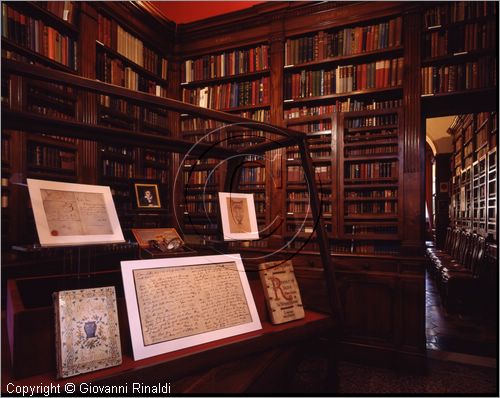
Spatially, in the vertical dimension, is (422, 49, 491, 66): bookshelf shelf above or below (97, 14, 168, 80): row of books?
below

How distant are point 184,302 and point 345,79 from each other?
8.42 feet

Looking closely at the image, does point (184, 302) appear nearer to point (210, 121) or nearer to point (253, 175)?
point (253, 175)

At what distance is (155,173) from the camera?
131 inches

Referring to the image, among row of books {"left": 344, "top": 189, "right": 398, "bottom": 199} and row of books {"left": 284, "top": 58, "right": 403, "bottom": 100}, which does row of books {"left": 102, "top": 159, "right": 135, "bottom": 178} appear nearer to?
row of books {"left": 284, "top": 58, "right": 403, "bottom": 100}

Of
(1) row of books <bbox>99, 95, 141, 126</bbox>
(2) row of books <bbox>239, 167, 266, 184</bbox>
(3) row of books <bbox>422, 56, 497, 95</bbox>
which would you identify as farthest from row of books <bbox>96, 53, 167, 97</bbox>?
(3) row of books <bbox>422, 56, 497, 95</bbox>

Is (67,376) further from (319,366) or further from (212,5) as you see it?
(212,5)

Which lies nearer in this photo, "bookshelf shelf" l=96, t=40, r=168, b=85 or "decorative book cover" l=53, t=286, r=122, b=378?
"decorative book cover" l=53, t=286, r=122, b=378

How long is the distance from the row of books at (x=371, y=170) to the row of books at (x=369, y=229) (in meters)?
0.40

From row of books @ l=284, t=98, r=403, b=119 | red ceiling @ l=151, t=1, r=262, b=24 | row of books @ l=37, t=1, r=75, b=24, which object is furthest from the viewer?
red ceiling @ l=151, t=1, r=262, b=24

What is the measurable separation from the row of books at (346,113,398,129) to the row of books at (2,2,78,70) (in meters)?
2.17

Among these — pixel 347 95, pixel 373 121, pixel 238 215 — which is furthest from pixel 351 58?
pixel 238 215

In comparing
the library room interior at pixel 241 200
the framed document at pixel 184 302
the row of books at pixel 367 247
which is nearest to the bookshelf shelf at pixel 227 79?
the library room interior at pixel 241 200

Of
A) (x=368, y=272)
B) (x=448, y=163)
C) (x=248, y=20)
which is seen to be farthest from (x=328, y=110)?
(x=448, y=163)

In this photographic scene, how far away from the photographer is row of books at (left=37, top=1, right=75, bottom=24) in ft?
7.57
